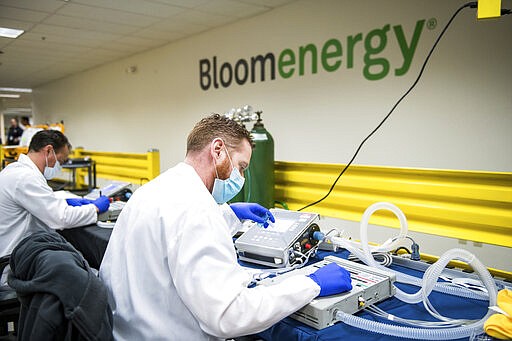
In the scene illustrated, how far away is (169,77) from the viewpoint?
4.41 meters

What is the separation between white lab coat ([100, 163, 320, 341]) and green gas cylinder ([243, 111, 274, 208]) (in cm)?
132

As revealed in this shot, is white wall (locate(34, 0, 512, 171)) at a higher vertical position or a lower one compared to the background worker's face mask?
higher

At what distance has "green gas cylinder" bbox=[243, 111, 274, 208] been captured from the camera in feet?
7.83

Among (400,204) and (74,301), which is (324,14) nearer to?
(400,204)

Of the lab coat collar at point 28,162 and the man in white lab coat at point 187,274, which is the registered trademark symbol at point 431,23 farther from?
the lab coat collar at point 28,162

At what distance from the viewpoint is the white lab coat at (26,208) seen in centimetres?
205

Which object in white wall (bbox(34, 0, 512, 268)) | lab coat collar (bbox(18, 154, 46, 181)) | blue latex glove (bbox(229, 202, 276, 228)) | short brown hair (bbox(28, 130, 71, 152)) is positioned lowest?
blue latex glove (bbox(229, 202, 276, 228))

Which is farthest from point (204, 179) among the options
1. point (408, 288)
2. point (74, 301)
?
point (408, 288)

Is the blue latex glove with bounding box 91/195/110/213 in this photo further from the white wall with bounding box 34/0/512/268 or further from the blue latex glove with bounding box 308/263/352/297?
the blue latex glove with bounding box 308/263/352/297

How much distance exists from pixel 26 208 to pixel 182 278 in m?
1.61

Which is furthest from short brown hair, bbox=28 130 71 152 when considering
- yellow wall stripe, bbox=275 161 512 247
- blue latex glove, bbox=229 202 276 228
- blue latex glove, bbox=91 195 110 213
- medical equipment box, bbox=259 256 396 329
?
medical equipment box, bbox=259 256 396 329

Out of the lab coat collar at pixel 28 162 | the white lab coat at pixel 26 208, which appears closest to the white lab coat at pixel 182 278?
the white lab coat at pixel 26 208

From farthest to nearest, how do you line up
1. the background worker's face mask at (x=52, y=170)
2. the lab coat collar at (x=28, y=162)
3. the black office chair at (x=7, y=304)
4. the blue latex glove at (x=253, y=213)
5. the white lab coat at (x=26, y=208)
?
1. the background worker's face mask at (x=52, y=170)
2. the lab coat collar at (x=28, y=162)
3. the white lab coat at (x=26, y=208)
4. the black office chair at (x=7, y=304)
5. the blue latex glove at (x=253, y=213)

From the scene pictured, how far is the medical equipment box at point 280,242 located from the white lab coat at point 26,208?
3.81 feet
